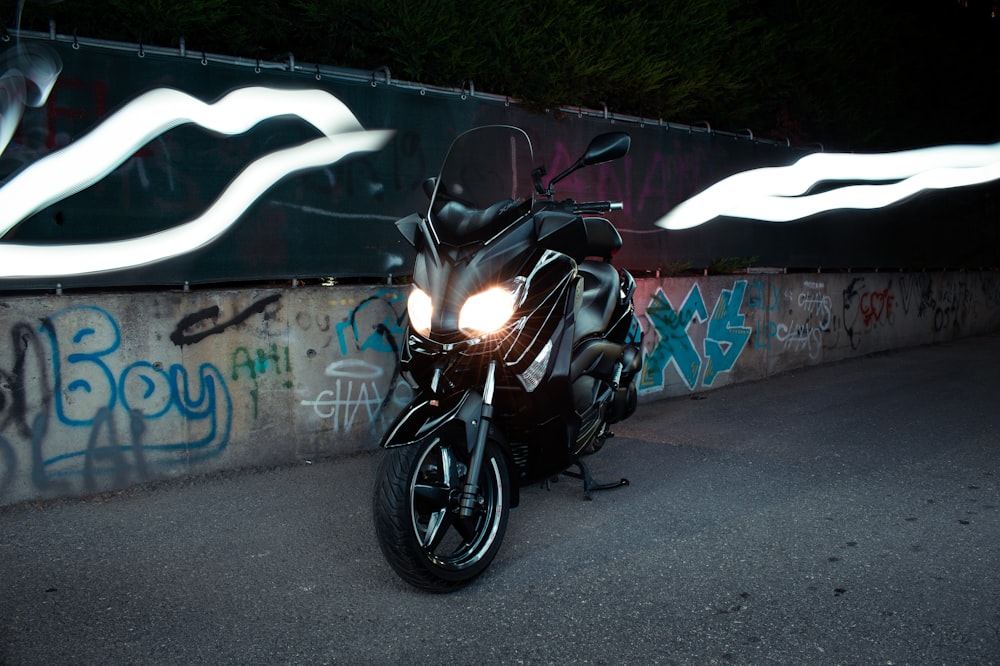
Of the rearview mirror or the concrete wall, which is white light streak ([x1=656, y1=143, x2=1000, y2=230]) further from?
the rearview mirror

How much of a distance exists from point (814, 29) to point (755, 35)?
2.73 ft

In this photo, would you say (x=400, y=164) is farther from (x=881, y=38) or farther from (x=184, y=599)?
(x=881, y=38)

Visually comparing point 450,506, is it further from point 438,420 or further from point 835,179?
point 835,179

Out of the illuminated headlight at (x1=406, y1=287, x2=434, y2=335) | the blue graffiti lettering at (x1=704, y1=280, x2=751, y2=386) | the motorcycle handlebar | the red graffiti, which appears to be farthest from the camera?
A: the red graffiti

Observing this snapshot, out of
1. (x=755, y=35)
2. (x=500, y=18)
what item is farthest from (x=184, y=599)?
(x=755, y=35)

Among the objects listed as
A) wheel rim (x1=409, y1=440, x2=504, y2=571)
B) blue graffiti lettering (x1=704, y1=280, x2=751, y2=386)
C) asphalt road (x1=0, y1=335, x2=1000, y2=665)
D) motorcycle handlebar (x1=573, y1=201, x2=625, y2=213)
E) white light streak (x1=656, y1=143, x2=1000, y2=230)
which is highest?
white light streak (x1=656, y1=143, x2=1000, y2=230)

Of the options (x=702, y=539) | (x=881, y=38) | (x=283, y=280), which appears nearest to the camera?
(x=702, y=539)

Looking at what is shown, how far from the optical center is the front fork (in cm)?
311

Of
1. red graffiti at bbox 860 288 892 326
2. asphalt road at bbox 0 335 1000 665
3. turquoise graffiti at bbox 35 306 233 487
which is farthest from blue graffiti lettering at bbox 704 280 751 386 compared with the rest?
turquoise graffiti at bbox 35 306 233 487

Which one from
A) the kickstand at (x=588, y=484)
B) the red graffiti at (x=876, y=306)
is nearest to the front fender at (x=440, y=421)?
the kickstand at (x=588, y=484)

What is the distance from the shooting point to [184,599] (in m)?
3.09

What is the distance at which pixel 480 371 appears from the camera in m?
3.30

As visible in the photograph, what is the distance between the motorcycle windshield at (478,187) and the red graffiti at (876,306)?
5541 mm

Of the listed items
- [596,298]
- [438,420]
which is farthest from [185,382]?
[596,298]
